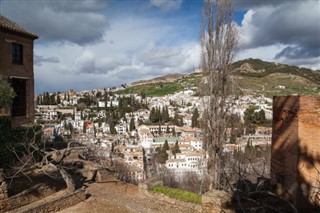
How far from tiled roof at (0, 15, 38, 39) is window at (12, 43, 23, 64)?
80 cm

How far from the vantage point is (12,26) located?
16.5m

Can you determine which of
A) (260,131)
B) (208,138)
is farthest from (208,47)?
(260,131)

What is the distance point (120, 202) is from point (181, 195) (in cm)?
223

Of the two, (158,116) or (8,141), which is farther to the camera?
(158,116)

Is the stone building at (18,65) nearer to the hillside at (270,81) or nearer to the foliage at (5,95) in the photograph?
the foliage at (5,95)

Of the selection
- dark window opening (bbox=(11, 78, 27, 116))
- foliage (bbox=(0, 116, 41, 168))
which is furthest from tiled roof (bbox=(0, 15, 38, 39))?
foliage (bbox=(0, 116, 41, 168))

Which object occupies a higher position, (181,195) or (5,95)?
(5,95)

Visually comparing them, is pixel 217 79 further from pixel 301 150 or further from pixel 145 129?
pixel 145 129

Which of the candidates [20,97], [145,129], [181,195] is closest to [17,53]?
[20,97]

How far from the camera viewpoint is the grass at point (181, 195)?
10539 millimetres

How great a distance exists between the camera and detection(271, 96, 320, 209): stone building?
7816 mm

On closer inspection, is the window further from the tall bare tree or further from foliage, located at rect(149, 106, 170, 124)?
foliage, located at rect(149, 106, 170, 124)

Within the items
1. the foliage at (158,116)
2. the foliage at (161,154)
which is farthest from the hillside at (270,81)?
the foliage at (158,116)

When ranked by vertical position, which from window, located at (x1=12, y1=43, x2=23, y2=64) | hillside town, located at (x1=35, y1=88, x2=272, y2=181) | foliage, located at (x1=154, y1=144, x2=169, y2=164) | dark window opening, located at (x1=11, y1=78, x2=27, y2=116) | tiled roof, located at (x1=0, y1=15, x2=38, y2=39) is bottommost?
foliage, located at (x1=154, y1=144, x2=169, y2=164)
